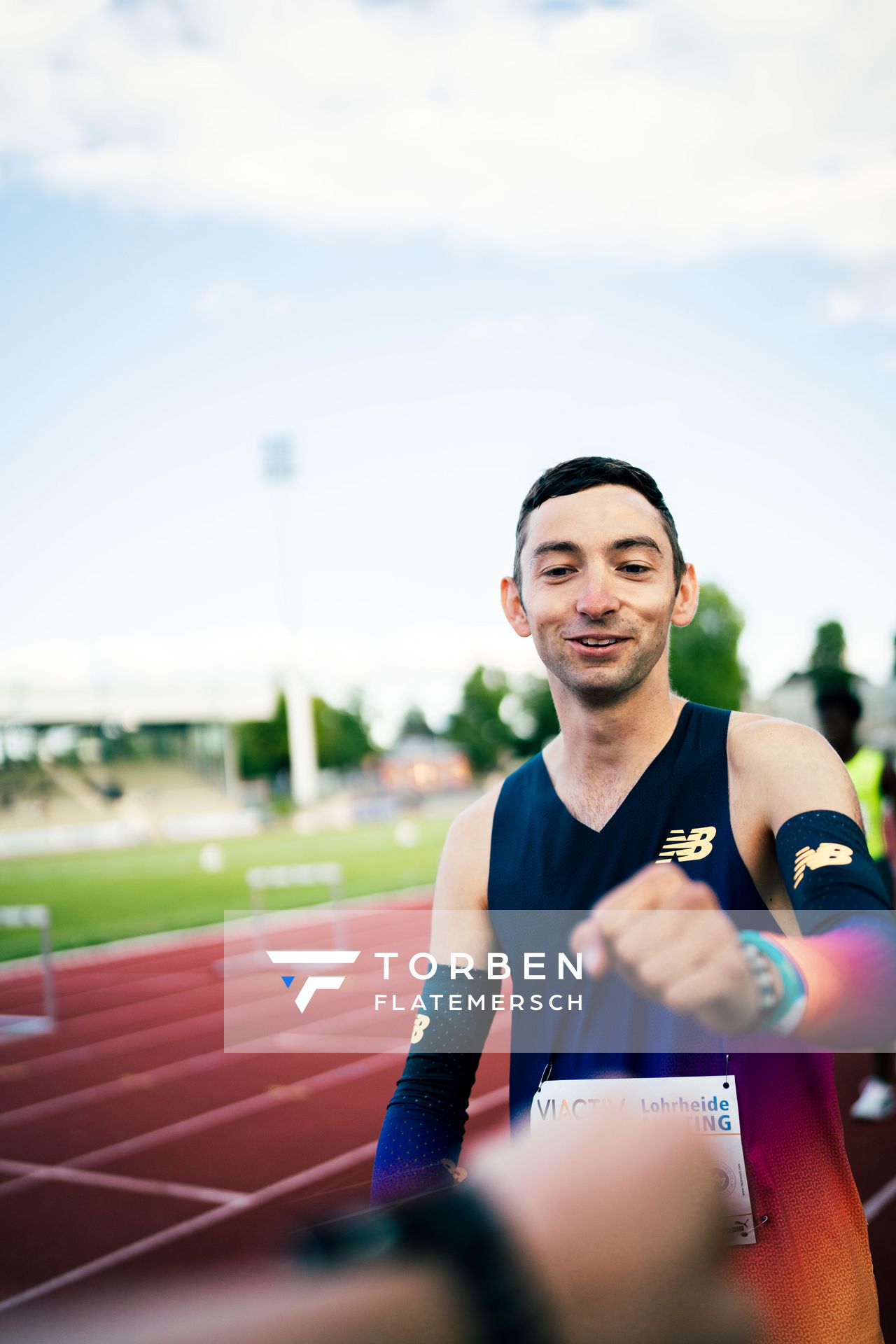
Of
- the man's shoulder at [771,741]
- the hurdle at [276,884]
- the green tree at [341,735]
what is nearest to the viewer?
the man's shoulder at [771,741]

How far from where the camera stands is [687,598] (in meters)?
1.88

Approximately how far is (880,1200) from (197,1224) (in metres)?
3.02

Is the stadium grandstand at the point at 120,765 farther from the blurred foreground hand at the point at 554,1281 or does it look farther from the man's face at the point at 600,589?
the blurred foreground hand at the point at 554,1281

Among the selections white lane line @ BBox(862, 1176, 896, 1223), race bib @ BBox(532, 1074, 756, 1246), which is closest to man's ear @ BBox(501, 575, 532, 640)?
race bib @ BBox(532, 1074, 756, 1246)

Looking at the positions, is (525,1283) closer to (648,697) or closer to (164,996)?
(648,697)

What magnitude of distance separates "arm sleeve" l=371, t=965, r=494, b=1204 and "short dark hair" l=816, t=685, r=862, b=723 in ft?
14.5

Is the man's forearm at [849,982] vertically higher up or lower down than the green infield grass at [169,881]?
higher up

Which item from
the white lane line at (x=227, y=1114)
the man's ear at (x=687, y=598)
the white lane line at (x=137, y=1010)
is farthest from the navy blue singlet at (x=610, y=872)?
the white lane line at (x=137, y=1010)

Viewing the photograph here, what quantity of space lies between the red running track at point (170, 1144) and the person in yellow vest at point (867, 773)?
0.64ft

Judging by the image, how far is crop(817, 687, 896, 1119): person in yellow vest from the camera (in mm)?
5727

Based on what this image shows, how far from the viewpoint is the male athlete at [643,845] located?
1553mm

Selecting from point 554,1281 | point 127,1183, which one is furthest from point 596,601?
point 127,1183

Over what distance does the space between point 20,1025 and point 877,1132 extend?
706 cm

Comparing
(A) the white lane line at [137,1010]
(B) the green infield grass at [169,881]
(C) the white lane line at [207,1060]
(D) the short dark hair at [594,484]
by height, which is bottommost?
(B) the green infield grass at [169,881]
